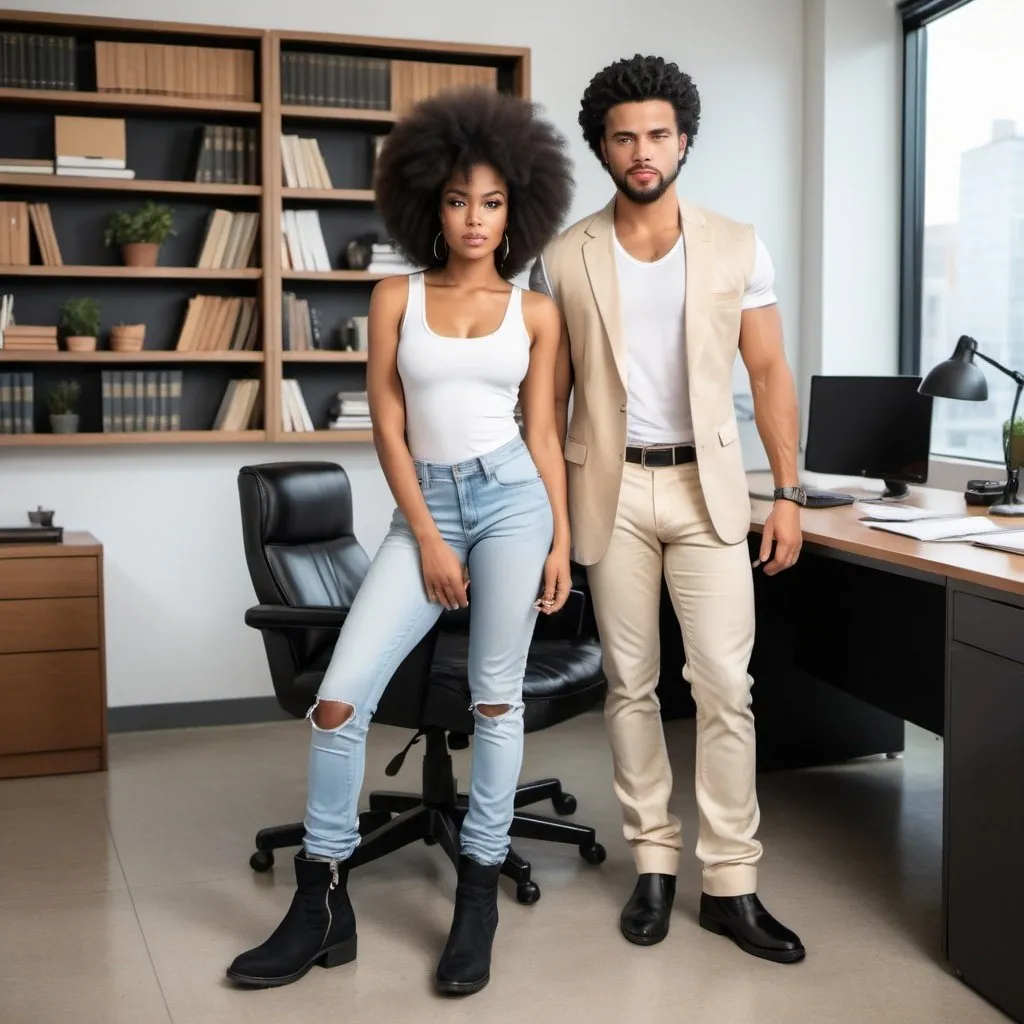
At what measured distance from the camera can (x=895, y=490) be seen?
144 inches

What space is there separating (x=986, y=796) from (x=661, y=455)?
0.84 meters

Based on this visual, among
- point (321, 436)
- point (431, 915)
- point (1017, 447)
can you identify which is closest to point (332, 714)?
point (431, 915)

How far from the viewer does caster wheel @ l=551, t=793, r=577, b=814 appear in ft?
11.0

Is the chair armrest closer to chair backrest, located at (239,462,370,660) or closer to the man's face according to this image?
chair backrest, located at (239,462,370,660)

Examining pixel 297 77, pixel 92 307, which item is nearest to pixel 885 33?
pixel 297 77

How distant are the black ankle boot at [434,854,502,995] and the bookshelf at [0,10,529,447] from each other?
2113 millimetres

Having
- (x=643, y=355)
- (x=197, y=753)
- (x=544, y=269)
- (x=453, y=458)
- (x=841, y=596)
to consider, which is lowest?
(x=197, y=753)

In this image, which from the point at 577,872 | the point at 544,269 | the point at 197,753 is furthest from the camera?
the point at 197,753

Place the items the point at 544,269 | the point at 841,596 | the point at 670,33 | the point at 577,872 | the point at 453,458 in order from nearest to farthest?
1. the point at 453,458
2. the point at 544,269
3. the point at 577,872
4. the point at 841,596
5. the point at 670,33

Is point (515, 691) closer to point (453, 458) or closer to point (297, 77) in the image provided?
point (453, 458)

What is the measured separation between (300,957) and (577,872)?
79 centimetres

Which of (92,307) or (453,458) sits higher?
(92,307)

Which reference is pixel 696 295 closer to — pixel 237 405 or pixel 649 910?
pixel 649 910

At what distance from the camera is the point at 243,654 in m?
4.40
